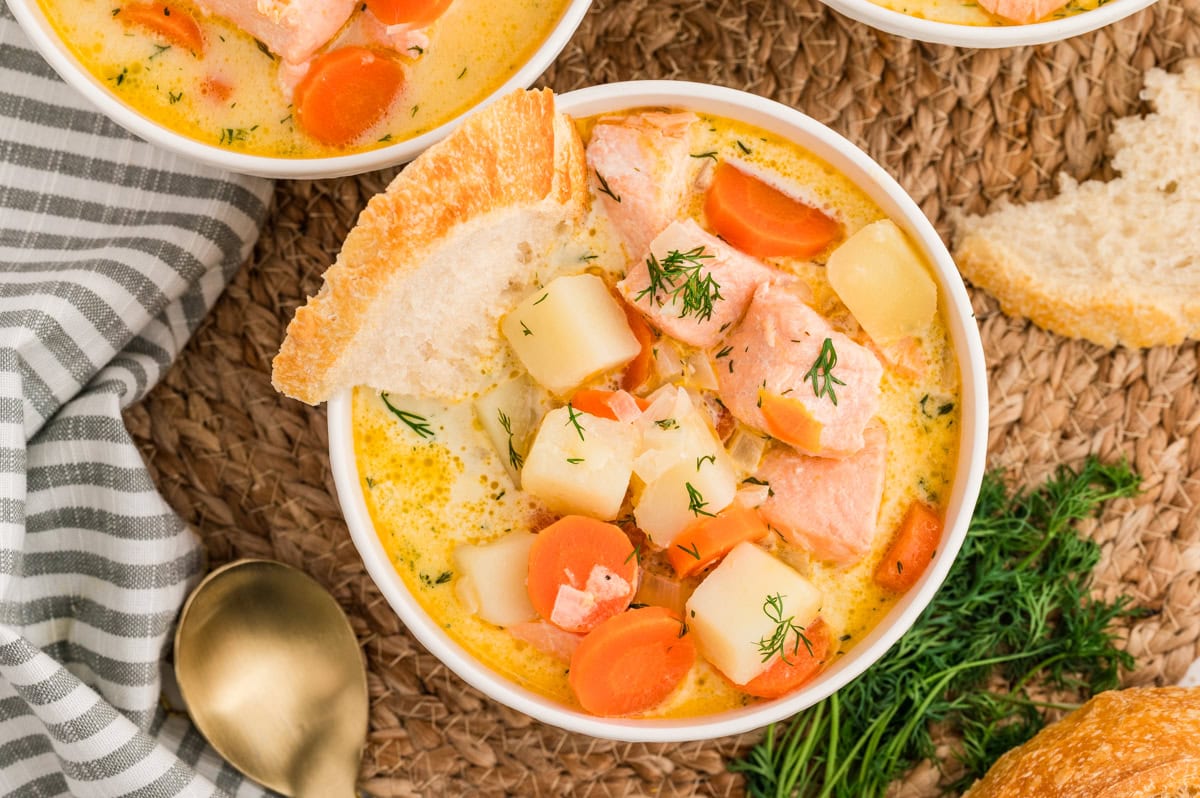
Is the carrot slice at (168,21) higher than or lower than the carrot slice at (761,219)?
higher

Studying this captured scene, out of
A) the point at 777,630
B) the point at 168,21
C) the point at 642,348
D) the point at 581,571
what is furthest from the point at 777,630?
the point at 168,21

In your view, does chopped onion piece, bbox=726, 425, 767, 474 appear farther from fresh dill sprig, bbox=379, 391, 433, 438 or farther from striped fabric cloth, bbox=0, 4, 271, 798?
striped fabric cloth, bbox=0, 4, 271, 798

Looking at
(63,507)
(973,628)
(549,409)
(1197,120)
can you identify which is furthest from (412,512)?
(1197,120)

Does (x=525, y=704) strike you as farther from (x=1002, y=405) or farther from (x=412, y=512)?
(x=1002, y=405)

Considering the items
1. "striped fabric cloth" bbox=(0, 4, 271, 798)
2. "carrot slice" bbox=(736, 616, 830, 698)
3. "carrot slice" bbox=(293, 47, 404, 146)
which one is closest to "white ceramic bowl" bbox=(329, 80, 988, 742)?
"carrot slice" bbox=(736, 616, 830, 698)

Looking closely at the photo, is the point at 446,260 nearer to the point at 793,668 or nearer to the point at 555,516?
the point at 555,516

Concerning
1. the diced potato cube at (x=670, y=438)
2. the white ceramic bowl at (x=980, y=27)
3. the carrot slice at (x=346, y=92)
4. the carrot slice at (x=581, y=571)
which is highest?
the white ceramic bowl at (x=980, y=27)

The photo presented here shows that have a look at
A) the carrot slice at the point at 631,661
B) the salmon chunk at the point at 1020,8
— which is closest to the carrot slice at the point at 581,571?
the carrot slice at the point at 631,661

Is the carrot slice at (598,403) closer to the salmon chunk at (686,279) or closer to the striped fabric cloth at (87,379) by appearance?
the salmon chunk at (686,279)
